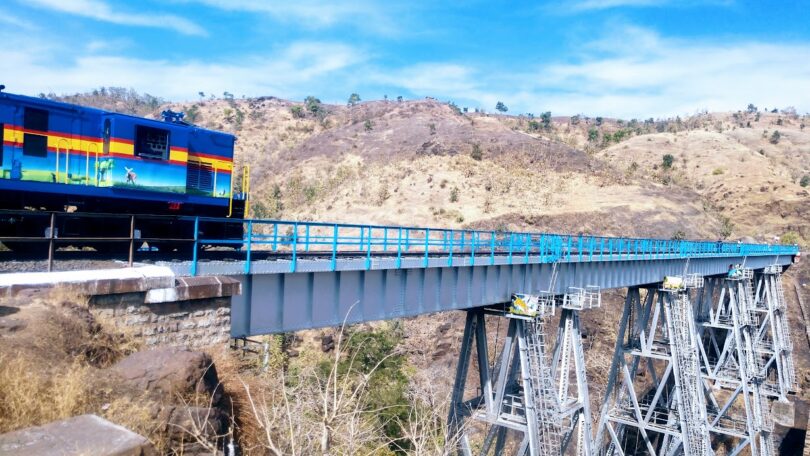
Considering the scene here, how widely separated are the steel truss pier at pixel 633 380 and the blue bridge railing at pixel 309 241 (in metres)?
1.73

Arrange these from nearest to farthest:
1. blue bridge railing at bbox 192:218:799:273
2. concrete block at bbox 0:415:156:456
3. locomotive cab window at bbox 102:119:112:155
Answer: concrete block at bbox 0:415:156:456
blue bridge railing at bbox 192:218:799:273
locomotive cab window at bbox 102:119:112:155

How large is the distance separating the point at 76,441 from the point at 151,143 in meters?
10.6

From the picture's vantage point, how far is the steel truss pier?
14.8 m

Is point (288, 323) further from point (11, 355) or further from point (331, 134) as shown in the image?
point (331, 134)

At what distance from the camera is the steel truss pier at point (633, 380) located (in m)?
14.8

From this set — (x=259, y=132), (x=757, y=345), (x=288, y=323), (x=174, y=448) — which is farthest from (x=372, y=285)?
(x=259, y=132)

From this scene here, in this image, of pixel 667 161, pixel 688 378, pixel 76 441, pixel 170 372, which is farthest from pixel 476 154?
pixel 76 441

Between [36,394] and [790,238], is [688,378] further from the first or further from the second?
[790,238]

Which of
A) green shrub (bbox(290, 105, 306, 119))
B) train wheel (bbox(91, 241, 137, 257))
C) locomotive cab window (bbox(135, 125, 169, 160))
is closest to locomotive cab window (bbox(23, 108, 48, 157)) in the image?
locomotive cab window (bbox(135, 125, 169, 160))

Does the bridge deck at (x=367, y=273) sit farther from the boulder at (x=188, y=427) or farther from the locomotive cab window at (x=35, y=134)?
the boulder at (x=188, y=427)

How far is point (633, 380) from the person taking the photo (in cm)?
2531

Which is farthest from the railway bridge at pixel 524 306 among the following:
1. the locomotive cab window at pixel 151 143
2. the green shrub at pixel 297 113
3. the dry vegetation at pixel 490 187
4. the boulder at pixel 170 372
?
Answer: the green shrub at pixel 297 113

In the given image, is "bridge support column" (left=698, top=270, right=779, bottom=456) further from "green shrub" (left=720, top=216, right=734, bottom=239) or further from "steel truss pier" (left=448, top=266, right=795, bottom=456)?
"green shrub" (left=720, top=216, right=734, bottom=239)

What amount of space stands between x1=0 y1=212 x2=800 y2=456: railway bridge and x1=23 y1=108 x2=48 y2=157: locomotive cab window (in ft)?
10.3
